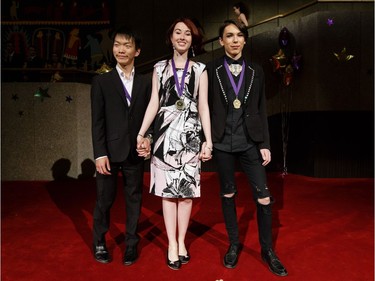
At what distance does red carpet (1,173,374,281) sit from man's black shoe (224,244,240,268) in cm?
5

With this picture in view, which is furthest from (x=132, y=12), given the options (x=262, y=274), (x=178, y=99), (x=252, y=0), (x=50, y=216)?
(x=262, y=274)

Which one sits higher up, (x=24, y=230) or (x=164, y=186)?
(x=164, y=186)

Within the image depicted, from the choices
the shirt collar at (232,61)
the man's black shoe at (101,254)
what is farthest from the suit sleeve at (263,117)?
the man's black shoe at (101,254)

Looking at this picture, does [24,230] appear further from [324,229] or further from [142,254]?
[324,229]

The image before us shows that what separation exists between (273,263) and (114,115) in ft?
4.93

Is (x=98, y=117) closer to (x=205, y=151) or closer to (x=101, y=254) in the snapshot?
(x=205, y=151)

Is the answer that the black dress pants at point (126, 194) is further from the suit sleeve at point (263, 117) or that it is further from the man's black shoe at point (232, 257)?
the suit sleeve at point (263, 117)

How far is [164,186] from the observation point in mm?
2482

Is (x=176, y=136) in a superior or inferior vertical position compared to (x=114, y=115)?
inferior

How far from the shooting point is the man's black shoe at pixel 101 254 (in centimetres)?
266

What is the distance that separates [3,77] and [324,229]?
7177 mm

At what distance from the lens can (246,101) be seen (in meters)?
2.46

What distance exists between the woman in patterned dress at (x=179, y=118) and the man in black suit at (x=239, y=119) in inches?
3.9

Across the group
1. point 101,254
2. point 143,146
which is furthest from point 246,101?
point 101,254
